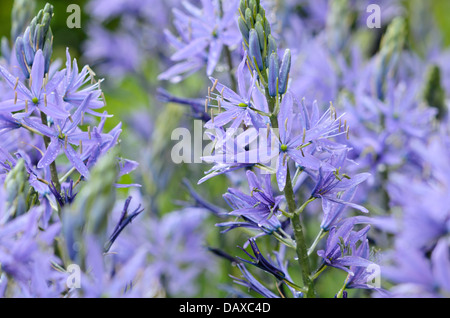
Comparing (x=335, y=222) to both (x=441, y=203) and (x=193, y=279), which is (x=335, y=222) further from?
(x=193, y=279)

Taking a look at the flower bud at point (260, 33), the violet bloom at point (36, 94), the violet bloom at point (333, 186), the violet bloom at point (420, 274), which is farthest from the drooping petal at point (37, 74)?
the violet bloom at point (420, 274)

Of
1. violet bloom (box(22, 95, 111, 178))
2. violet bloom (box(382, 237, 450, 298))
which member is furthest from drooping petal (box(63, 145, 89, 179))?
violet bloom (box(382, 237, 450, 298))

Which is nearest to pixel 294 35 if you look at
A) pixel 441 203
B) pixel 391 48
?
pixel 391 48

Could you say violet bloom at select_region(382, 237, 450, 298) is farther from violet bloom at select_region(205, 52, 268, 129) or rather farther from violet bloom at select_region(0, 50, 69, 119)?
violet bloom at select_region(0, 50, 69, 119)

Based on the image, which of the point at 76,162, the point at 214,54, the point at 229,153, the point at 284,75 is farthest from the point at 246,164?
the point at 214,54

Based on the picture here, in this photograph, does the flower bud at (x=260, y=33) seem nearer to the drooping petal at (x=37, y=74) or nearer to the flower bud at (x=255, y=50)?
the flower bud at (x=255, y=50)
